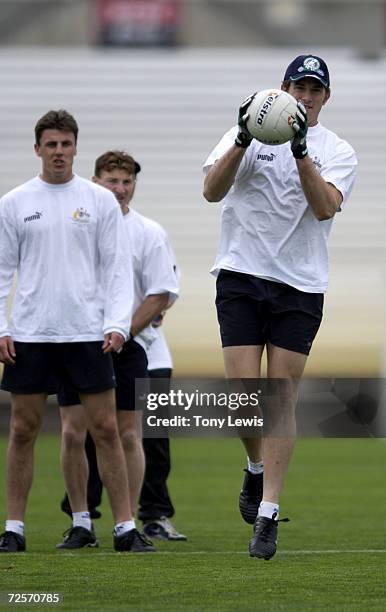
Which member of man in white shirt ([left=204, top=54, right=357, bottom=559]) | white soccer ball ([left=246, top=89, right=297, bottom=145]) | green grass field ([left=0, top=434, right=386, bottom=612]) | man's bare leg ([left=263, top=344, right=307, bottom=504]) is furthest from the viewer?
man in white shirt ([left=204, top=54, right=357, bottom=559])

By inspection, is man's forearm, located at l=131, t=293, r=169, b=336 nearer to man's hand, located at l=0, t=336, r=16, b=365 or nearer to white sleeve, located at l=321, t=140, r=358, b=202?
man's hand, located at l=0, t=336, r=16, b=365

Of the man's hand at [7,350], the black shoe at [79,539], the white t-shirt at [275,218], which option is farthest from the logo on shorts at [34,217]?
the black shoe at [79,539]

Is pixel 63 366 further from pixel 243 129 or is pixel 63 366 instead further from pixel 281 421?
pixel 243 129

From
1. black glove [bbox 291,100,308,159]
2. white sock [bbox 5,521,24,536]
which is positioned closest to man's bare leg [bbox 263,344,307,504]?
black glove [bbox 291,100,308,159]

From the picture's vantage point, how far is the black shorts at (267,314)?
19.1 feet

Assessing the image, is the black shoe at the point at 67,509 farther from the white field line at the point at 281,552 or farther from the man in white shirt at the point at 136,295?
the white field line at the point at 281,552

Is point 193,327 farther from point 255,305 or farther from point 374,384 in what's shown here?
point 255,305

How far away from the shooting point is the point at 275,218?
229 inches

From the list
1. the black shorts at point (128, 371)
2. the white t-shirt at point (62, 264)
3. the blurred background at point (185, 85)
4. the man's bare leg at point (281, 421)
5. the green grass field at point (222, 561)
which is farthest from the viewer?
the blurred background at point (185, 85)

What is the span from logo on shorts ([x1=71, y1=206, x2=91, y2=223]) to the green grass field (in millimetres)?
1508

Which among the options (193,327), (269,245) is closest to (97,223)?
(269,245)

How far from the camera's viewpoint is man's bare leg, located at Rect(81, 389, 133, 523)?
6305 mm

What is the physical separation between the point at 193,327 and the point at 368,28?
5734 mm

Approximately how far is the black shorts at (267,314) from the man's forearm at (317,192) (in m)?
0.36
